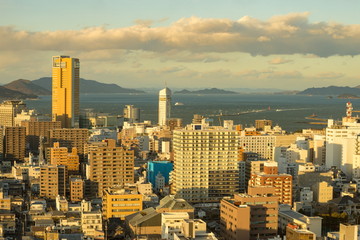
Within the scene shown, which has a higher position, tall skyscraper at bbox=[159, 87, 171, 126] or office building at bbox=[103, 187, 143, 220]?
tall skyscraper at bbox=[159, 87, 171, 126]

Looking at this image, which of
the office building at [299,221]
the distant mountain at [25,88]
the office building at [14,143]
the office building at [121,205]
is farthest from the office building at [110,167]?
the distant mountain at [25,88]

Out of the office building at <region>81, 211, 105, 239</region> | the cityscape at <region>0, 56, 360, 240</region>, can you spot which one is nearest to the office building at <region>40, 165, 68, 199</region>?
the cityscape at <region>0, 56, 360, 240</region>

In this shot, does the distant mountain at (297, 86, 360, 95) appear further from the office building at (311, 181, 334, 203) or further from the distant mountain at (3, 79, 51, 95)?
the office building at (311, 181, 334, 203)

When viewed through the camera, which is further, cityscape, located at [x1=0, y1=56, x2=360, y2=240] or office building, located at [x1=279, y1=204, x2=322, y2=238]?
office building, located at [x1=279, y1=204, x2=322, y2=238]

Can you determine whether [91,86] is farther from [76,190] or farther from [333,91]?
[76,190]

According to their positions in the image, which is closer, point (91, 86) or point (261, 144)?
point (261, 144)

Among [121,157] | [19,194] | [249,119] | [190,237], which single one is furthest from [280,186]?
[249,119]

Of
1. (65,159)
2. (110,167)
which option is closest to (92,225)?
(110,167)

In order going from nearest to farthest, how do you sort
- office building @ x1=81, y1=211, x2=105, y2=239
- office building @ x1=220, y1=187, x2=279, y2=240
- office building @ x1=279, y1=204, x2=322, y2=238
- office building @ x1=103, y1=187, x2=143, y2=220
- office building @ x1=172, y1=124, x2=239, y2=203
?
office building @ x1=220, y1=187, x2=279, y2=240
office building @ x1=81, y1=211, x2=105, y2=239
office building @ x1=279, y1=204, x2=322, y2=238
office building @ x1=103, y1=187, x2=143, y2=220
office building @ x1=172, y1=124, x2=239, y2=203
